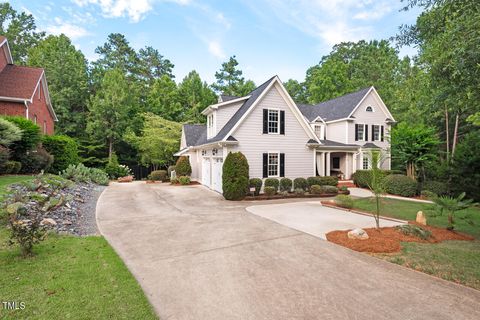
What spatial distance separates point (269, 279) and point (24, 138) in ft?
50.4

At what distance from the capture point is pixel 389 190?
16.4 m

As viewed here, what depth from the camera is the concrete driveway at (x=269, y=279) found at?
3.46m

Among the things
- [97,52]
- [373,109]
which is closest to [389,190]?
[373,109]

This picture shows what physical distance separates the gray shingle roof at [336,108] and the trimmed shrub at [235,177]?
14268 mm

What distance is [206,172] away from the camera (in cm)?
1919

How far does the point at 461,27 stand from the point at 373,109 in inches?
796

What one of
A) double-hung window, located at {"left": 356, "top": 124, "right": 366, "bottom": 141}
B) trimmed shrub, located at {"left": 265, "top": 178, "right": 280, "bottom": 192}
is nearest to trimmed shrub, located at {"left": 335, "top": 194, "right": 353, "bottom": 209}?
trimmed shrub, located at {"left": 265, "top": 178, "right": 280, "bottom": 192}

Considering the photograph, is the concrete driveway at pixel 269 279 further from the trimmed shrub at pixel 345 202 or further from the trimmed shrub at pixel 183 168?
the trimmed shrub at pixel 183 168

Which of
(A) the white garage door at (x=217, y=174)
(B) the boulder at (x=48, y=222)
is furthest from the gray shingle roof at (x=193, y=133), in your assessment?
(B) the boulder at (x=48, y=222)

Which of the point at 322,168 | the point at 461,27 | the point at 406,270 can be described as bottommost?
the point at 406,270

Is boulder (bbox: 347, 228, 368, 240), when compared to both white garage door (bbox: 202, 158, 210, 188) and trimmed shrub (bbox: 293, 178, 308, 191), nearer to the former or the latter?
trimmed shrub (bbox: 293, 178, 308, 191)

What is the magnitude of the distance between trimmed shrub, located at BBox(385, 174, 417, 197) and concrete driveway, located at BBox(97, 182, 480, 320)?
12.2m

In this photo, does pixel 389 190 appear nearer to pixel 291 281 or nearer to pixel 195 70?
pixel 291 281

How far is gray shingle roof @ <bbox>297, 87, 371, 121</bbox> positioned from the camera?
76.6ft
